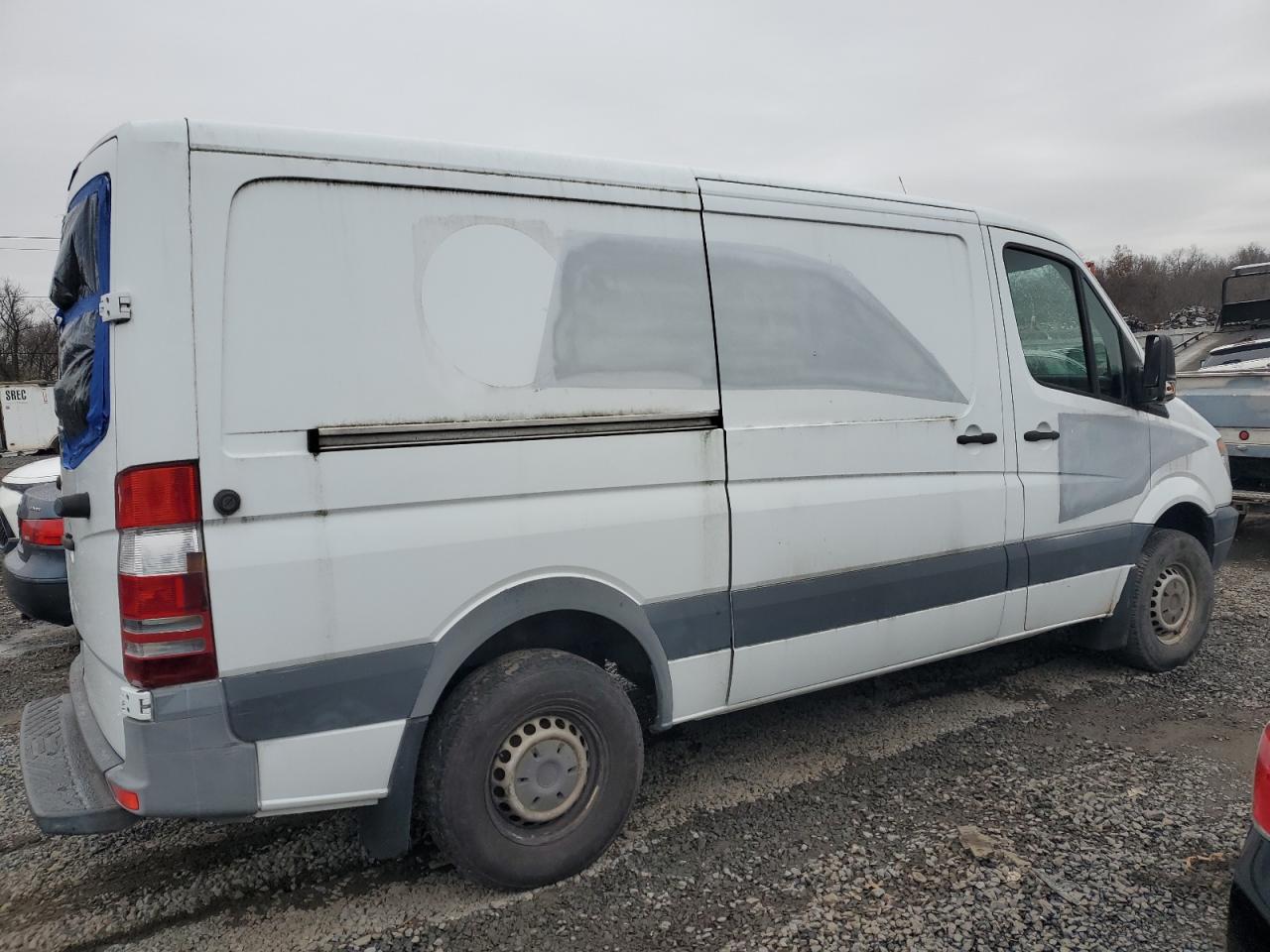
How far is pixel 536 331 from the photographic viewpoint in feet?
9.39

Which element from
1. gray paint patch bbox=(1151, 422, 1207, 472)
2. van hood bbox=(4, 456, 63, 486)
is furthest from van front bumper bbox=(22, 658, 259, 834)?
gray paint patch bbox=(1151, 422, 1207, 472)

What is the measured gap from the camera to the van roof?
7.86 ft

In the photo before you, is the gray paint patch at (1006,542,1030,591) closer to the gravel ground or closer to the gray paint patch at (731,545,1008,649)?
the gray paint patch at (731,545,1008,649)

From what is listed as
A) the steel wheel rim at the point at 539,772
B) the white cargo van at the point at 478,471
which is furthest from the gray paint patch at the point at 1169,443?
the steel wheel rim at the point at 539,772

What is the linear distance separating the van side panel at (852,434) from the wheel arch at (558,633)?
377mm

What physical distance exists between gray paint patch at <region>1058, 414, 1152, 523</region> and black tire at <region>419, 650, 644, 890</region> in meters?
2.58

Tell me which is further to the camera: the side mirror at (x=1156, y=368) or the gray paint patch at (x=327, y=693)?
the side mirror at (x=1156, y=368)

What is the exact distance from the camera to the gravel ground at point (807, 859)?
9.05 ft

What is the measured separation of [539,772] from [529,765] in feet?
0.16

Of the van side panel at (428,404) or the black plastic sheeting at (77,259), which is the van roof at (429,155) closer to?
the van side panel at (428,404)

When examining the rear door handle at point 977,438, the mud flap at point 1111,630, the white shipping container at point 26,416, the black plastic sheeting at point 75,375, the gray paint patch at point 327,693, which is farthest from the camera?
the white shipping container at point 26,416

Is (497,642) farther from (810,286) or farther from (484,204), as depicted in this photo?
(810,286)

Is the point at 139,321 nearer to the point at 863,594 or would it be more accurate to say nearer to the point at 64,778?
the point at 64,778

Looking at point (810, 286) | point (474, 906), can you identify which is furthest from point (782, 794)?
point (810, 286)
